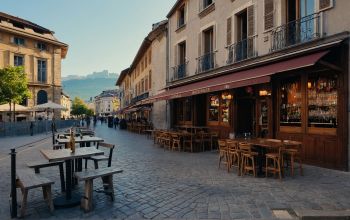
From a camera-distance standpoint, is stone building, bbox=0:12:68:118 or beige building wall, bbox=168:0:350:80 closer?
beige building wall, bbox=168:0:350:80

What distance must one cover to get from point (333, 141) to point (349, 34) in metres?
2.97

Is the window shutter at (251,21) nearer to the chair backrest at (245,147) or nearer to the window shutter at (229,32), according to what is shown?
the window shutter at (229,32)

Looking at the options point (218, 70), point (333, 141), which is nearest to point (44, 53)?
point (218, 70)

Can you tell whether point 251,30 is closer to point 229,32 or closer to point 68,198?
point 229,32

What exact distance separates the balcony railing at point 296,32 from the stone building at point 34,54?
112 feet

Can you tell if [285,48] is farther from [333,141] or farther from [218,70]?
[218,70]

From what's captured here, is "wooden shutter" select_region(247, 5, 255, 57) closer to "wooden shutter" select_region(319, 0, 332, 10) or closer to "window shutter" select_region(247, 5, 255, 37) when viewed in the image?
"window shutter" select_region(247, 5, 255, 37)

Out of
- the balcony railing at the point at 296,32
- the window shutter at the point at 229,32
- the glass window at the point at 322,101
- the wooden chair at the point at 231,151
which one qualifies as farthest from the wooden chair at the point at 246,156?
the window shutter at the point at 229,32

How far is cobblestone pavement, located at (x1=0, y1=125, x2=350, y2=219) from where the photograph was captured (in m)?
4.91

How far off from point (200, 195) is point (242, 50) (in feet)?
27.7

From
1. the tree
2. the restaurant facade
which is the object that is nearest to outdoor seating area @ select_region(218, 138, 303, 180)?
the restaurant facade

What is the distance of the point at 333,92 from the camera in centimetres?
877

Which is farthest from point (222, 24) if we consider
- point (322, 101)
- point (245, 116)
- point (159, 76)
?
point (159, 76)

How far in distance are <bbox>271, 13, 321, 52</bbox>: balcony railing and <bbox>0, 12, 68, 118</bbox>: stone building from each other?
34.1 metres
